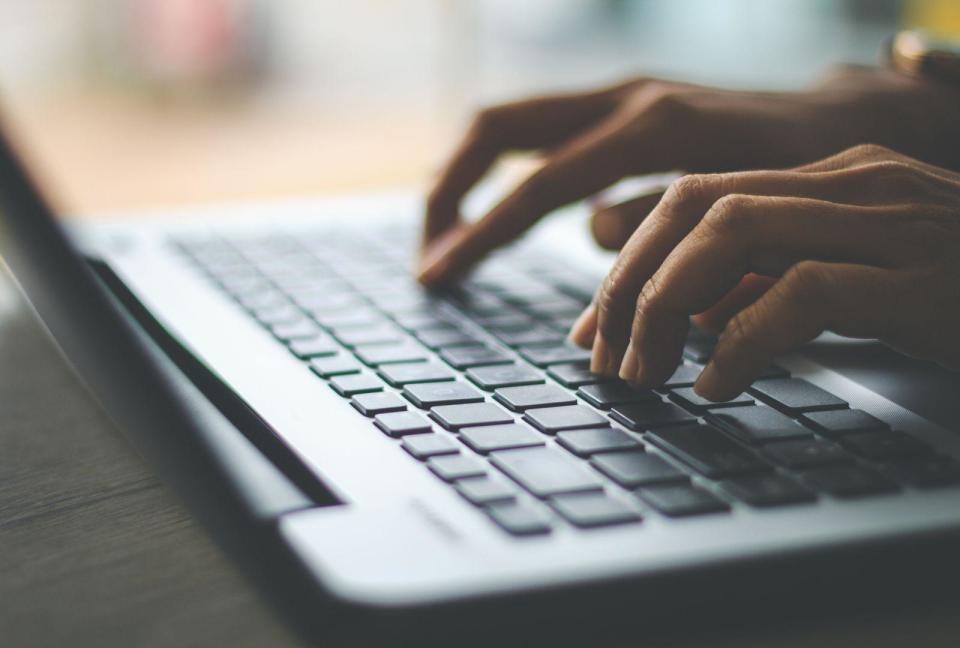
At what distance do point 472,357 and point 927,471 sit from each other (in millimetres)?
236

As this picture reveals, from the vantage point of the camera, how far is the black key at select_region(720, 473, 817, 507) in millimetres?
359

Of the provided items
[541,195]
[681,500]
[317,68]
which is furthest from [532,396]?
[317,68]

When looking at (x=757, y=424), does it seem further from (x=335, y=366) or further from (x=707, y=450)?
(x=335, y=366)

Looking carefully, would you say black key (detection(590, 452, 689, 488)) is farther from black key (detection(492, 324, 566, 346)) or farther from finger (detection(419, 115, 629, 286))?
finger (detection(419, 115, 629, 286))

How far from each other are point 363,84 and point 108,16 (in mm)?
1075

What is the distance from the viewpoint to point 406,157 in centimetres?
329

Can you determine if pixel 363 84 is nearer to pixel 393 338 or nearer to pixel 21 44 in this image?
pixel 21 44

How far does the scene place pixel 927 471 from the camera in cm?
39

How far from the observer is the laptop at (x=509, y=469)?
311 millimetres

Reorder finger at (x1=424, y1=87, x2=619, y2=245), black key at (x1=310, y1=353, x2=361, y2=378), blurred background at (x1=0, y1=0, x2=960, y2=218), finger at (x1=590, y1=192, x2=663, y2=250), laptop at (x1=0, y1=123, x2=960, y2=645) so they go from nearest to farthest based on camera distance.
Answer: laptop at (x1=0, y1=123, x2=960, y2=645) → black key at (x1=310, y1=353, x2=361, y2=378) → finger at (x1=590, y1=192, x2=663, y2=250) → finger at (x1=424, y1=87, x2=619, y2=245) → blurred background at (x1=0, y1=0, x2=960, y2=218)

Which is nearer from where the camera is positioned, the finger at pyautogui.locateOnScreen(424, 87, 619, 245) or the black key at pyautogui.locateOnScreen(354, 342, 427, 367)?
the black key at pyautogui.locateOnScreen(354, 342, 427, 367)

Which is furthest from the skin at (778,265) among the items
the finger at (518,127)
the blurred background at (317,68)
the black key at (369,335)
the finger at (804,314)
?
the blurred background at (317,68)

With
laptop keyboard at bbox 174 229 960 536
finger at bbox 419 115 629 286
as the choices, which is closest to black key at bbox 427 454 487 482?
laptop keyboard at bbox 174 229 960 536

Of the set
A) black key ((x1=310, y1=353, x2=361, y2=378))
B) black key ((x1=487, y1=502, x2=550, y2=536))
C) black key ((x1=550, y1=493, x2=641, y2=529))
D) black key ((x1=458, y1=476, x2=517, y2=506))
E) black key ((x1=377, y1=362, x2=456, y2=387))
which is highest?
black key ((x1=550, y1=493, x2=641, y2=529))
